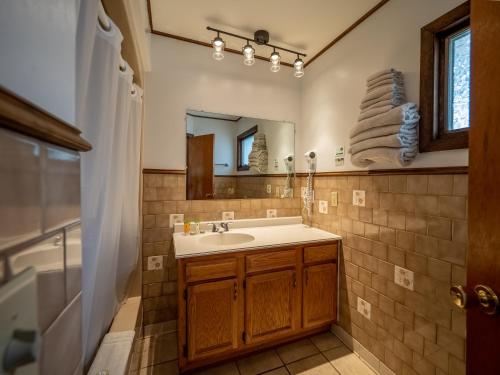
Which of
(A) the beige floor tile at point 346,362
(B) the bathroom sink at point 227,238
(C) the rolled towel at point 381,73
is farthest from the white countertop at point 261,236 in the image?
(C) the rolled towel at point 381,73

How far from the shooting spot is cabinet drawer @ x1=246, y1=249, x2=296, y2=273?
149cm

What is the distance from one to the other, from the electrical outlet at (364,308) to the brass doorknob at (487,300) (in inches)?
40.0

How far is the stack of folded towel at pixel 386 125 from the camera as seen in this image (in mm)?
1201

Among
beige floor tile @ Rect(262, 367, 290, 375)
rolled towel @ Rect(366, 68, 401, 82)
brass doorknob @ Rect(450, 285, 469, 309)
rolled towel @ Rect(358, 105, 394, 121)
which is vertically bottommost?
beige floor tile @ Rect(262, 367, 290, 375)

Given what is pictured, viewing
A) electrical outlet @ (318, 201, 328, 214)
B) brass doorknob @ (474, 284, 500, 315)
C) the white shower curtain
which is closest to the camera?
brass doorknob @ (474, 284, 500, 315)

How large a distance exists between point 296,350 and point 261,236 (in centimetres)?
86

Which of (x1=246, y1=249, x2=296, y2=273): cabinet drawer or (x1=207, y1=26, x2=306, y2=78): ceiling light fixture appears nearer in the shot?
(x1=246, y1=249, x2=296, y2=273): cabinet drawer

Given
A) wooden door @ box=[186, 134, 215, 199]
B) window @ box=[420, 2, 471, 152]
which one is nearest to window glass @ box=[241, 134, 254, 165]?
wooden door @ box=[186, 134, 215, 199]

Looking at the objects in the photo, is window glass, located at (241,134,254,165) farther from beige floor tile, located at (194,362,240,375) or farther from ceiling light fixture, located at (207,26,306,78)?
beige floor tile, located at (194,362,240,375)

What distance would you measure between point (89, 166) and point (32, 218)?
0.62 metres

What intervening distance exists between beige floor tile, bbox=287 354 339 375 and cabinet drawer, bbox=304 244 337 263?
2.18 ft

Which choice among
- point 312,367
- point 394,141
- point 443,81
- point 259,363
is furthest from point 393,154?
point 259,363

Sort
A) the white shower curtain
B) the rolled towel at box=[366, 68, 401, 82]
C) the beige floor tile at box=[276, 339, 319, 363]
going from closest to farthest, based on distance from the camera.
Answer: the white shower curtain, the rolled towel at box=[366, 68, 401, 82], the beige floor tile at box=[276, 339, 319, 363]

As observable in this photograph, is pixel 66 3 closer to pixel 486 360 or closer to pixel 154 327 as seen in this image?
pixel 486 360
